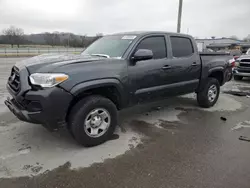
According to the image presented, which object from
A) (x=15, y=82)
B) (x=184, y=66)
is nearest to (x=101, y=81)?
(x=15, y=82)

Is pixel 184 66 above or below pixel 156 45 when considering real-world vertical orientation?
below

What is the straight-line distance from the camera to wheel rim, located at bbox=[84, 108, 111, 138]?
10.9ft

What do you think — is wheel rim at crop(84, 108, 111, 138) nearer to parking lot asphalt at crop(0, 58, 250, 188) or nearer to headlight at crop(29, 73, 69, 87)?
parking lot asphalt at crop(0, 58, 250, 188)

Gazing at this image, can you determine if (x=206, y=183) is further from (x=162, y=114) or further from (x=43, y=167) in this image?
(x=162, y=114)

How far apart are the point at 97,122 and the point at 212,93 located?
3.63 metres

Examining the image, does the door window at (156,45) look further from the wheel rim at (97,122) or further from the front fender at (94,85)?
the wheel rim at (97,122)

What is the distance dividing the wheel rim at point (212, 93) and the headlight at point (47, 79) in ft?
13.3

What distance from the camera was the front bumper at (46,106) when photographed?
9.40 ft

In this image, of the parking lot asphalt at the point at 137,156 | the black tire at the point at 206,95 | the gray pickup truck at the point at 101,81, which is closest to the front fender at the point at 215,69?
the black tire at the point at 206,95

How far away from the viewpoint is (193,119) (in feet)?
16.0

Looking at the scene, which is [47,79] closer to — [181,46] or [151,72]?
[151,72]

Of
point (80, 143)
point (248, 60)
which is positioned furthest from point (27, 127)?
point (248, 60)

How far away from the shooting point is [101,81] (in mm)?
3273

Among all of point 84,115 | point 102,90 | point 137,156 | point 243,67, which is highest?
point 243,67
